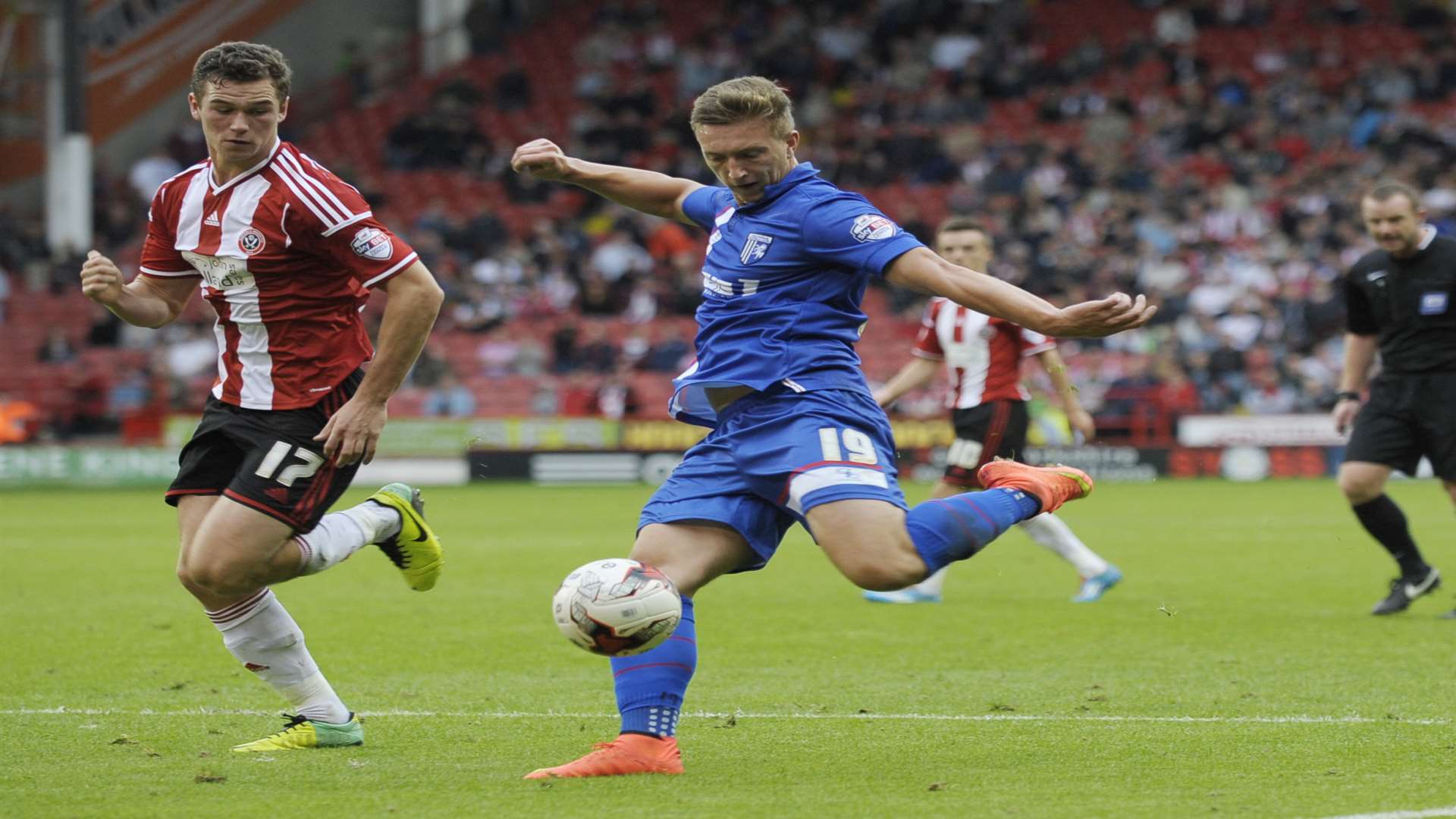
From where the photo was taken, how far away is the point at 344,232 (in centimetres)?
576

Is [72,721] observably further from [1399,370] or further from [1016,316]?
[1399,370]

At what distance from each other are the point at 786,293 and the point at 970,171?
26816mm

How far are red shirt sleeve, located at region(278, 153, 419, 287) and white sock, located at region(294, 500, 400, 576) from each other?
2.82 feet

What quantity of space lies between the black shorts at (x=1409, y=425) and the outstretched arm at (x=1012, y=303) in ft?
17.8

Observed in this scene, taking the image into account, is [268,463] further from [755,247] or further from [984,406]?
[984,406]

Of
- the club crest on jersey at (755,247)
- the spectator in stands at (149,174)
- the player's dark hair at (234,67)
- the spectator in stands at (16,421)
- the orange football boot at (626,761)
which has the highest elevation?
the spectator in stands at (149,174)

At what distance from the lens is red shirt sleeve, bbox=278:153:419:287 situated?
576cm

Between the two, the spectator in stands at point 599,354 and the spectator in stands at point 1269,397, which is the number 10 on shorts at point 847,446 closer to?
the spectator in stands at point 599,354

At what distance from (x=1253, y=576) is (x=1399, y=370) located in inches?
118

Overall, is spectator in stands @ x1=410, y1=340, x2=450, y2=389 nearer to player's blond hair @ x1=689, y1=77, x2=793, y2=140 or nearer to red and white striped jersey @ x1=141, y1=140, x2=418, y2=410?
red and white striped jersey @ x1=141, y1=140, x2=418, y2=410

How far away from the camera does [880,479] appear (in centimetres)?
555

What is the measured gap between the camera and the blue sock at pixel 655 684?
553 cm

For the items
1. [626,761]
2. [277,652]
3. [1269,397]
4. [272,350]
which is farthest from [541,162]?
[1269,397]

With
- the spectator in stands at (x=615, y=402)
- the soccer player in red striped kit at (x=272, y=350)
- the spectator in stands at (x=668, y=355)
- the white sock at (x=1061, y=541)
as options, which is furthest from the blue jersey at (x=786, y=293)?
the spectator in stands at (x=668, y=355)
